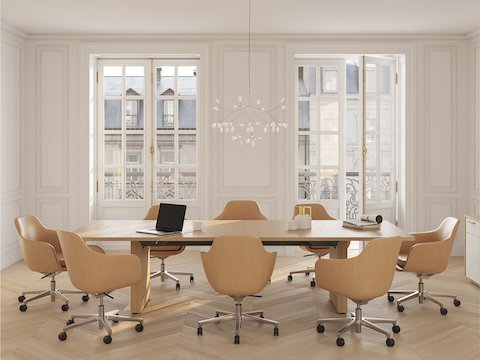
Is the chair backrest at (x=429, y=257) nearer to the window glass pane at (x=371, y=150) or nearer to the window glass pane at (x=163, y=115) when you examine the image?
the window glass pane at (x=371, y=150)

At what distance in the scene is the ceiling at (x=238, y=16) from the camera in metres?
6.21

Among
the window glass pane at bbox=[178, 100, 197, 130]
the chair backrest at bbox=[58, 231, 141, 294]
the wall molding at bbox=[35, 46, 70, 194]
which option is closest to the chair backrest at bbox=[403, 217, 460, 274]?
the chair backrest at bbox=[58, 231, 141, 294]

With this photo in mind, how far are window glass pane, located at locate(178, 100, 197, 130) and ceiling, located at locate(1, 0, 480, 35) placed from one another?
102 centimetres

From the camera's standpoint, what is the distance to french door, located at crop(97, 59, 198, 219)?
26.6 ft

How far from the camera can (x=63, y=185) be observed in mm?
7828

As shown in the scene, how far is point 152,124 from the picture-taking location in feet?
26.6

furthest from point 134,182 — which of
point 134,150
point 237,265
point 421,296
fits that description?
point 421,296

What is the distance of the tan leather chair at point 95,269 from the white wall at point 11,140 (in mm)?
3104

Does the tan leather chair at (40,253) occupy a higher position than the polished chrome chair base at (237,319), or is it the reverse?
the tan leather chair at (40,253)

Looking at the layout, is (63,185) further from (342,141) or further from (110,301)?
(342,141)

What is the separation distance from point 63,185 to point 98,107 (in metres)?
1.22

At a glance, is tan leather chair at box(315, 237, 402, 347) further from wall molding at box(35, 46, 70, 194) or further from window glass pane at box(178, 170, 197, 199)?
wall molding at box(35, 46, 70, 194)

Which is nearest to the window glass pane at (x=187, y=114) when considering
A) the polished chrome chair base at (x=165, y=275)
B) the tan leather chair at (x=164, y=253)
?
the tan leather chair at (x=164, y=253)

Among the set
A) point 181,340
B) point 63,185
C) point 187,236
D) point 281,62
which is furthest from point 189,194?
point 181,340
